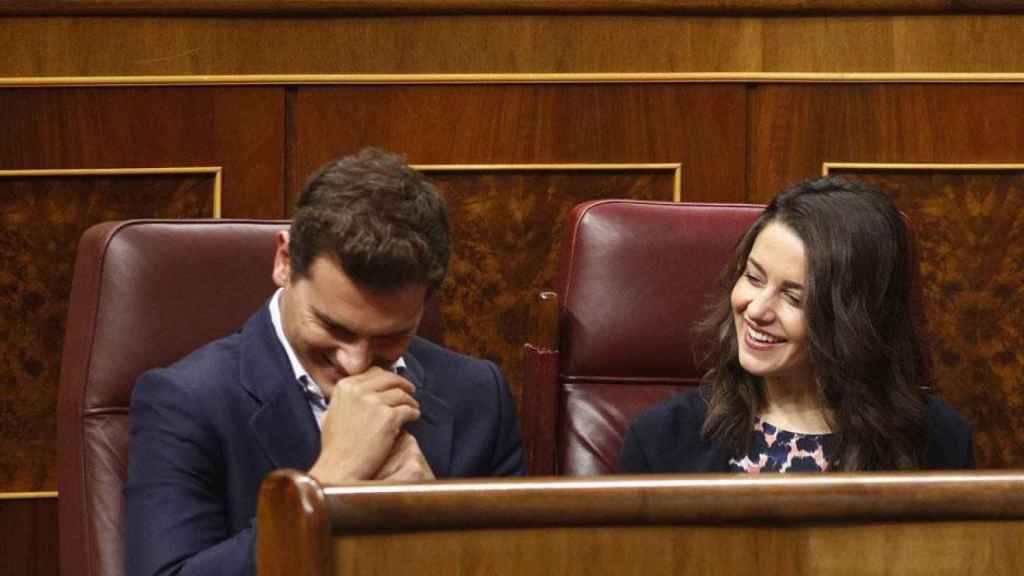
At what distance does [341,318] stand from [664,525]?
1.68 ft

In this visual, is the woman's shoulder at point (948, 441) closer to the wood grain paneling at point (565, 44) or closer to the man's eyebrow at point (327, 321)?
the man's eyebrow at point (327, 321)

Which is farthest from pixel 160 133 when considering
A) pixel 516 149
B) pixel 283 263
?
pixel 283 263

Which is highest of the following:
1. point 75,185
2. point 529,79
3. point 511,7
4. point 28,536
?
point 511,7

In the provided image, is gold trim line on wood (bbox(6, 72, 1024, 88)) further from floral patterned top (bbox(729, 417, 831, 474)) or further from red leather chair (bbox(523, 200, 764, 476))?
floral patterned top (bbox(729, 417, 831, 474))

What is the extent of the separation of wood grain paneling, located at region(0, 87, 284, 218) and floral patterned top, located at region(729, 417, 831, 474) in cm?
87

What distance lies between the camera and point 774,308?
1406 mm

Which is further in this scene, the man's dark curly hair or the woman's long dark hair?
the woman's long dark hair

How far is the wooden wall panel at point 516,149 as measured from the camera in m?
2.08

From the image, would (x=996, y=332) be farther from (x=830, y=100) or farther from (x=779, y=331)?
(x=779, y=331)

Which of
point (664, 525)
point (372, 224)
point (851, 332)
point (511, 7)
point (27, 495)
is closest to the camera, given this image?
point (664, 525)

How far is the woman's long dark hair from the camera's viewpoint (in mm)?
1406

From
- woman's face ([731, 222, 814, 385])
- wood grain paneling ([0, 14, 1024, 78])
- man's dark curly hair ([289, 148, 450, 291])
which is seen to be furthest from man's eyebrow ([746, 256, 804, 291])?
wood grain paneling ([0, 14, 1024, 78])

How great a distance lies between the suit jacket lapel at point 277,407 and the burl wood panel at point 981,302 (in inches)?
41.8

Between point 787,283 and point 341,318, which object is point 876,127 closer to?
point 787,283
